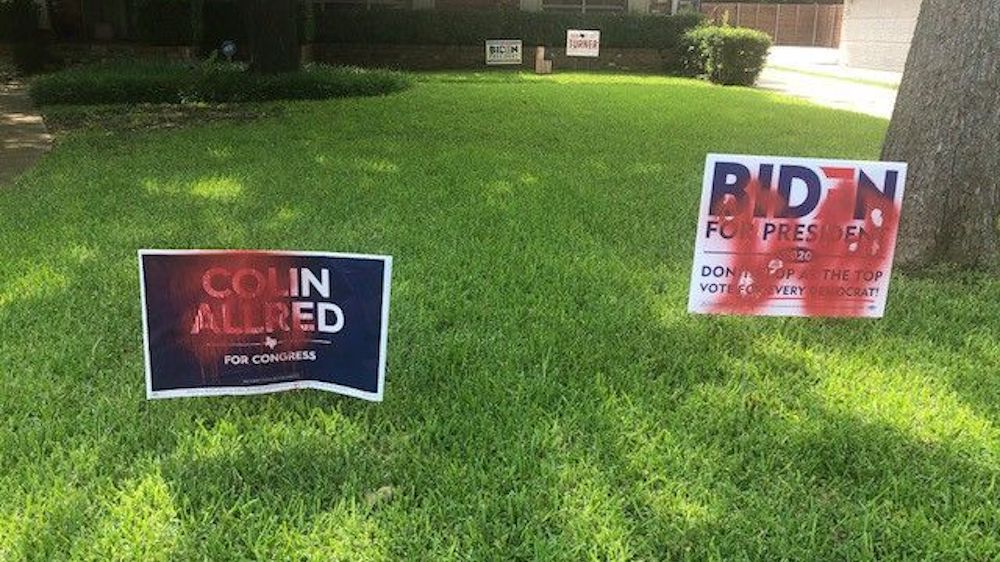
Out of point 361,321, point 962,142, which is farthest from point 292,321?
point 962,142

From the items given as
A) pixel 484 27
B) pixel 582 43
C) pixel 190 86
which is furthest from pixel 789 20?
pixel 190 86

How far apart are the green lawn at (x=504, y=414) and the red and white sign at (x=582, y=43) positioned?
14784 mm

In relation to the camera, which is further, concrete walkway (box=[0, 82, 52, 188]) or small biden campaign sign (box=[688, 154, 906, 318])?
concrete walkway (box=[0, 82, 52, 188])

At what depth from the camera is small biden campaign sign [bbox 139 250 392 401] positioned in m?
2.74

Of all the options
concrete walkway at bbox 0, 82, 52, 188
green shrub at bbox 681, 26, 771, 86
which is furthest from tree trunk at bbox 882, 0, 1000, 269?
green shrub at bbox 681, 26, 771, 86

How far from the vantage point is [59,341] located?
3467mm

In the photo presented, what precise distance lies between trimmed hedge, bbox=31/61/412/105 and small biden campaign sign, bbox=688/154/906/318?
31.6 feet

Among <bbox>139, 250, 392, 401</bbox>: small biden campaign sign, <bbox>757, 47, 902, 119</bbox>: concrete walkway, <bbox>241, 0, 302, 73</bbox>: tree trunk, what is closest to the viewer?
<bbox>139, 250, 392, 401</bbox>: small biden campaign sign

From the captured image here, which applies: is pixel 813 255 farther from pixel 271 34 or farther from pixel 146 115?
pixel 271 34

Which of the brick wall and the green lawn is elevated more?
the brick wall

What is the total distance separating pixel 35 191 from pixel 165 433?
13.4ft

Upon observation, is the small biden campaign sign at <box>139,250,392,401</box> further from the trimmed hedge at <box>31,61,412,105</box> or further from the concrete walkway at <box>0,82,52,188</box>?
the trimmed hedge at <box>31,61,412,105</box>

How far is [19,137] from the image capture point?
8938mm

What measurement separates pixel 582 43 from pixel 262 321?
18.2 metres
